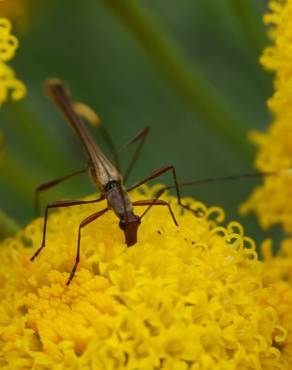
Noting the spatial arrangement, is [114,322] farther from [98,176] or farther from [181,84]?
[181,84]

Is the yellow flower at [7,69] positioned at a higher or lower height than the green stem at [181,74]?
lower

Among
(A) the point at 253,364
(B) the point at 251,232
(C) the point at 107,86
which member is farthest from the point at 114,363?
(C) the point at 107,86

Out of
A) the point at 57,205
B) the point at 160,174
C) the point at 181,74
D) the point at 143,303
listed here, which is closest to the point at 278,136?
the point at 181,74

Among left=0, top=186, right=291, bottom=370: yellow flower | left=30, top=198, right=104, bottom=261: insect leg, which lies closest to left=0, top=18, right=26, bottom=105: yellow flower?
left=30, top=198, right=104, bottom=261: insect leg

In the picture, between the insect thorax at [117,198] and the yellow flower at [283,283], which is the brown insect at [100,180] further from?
the yellow flower at [283,283]

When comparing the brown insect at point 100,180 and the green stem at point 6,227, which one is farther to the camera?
the green stem at point 6,227

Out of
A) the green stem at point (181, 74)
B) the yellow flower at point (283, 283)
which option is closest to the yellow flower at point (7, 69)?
the green stem at point (181, 74)
